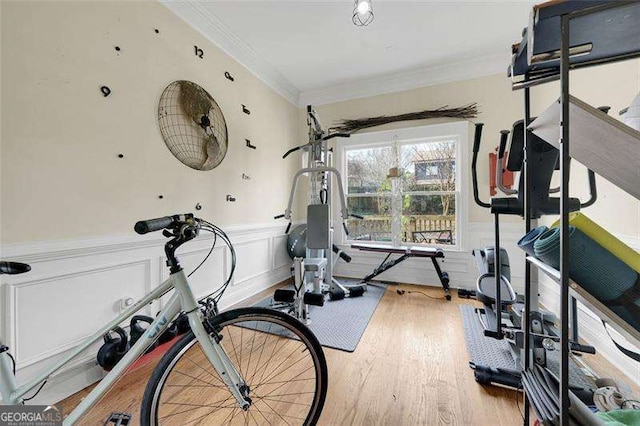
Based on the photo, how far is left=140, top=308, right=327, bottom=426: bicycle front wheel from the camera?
976 millimetres

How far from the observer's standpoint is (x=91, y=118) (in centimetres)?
160

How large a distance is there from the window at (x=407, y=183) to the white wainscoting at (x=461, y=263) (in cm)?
19

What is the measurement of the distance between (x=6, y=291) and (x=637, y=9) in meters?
2.73

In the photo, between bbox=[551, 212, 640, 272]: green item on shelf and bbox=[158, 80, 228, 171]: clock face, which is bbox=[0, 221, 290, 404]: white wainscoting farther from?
bbox=[551, 212, 640, 272]: green item on shelf

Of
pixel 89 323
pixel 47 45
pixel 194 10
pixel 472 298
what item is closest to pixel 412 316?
pixel 472 298

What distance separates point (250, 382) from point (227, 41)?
3.14 metres

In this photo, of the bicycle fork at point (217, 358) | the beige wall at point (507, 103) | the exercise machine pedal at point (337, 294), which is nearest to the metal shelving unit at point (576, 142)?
the bicycle fork at point (217, 358)

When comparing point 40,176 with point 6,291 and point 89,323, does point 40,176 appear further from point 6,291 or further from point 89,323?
point 89,323

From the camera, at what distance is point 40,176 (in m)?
1.39

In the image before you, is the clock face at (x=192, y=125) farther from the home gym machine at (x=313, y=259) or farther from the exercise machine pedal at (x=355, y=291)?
the exercise machine pedal at (x=355, y=291)

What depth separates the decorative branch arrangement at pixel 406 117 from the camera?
127 inches

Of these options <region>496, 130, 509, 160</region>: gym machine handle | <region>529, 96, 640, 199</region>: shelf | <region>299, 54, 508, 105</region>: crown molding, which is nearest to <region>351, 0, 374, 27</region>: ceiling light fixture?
→ <region>299, 54, 508, 105</region>: crown molding

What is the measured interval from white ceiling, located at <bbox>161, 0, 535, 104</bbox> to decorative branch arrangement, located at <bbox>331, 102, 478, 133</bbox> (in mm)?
394

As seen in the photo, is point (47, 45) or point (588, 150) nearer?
point (588, 150)
